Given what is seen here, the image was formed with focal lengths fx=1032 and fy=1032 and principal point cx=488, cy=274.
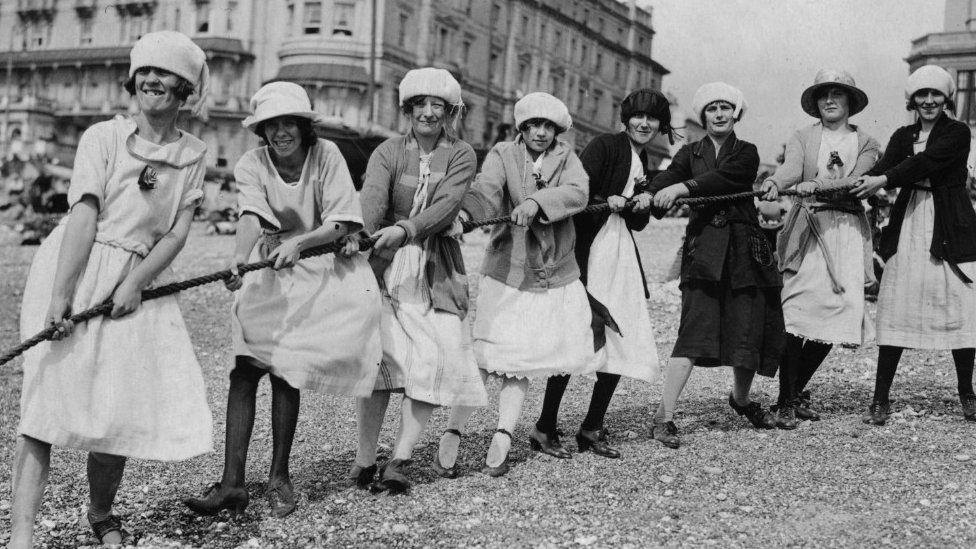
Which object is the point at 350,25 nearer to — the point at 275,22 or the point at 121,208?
the point at 275,22

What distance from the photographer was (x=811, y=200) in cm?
689

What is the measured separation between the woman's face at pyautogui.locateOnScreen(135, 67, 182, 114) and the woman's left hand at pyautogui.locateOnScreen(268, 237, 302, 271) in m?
0.77

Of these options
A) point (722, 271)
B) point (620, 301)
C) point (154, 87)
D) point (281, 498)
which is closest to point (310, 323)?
point (281, 498)

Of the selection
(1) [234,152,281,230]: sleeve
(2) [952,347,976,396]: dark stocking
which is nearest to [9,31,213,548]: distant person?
(1) [234,152,281,230]: sleeve

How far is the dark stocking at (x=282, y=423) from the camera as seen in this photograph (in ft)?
15.6

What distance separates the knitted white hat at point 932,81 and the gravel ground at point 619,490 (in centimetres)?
217

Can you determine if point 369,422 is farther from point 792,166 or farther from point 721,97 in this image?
point 792,166

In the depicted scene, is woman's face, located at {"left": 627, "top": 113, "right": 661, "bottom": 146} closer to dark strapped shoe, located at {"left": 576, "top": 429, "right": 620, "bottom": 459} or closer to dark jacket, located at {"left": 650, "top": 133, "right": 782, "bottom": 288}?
dark jacket, located at {"left": 650, "top": 133, "right": 782, "bottom": 288}

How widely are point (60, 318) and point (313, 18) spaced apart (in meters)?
51.4

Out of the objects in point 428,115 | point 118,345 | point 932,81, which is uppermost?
point 932,81

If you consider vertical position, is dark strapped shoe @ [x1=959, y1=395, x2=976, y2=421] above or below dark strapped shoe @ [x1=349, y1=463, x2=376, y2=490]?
above

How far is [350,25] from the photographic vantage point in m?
52.7

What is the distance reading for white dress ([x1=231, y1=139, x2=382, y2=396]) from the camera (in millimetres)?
4668

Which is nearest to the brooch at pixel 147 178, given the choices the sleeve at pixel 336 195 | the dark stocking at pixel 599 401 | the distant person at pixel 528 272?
the sleeve at pixel 336 195
